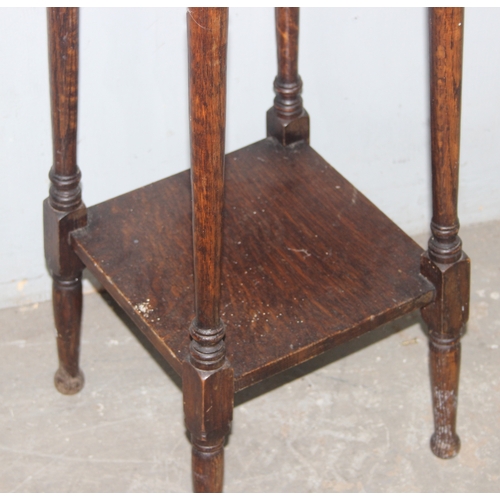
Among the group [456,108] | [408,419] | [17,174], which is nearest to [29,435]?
[17,174]

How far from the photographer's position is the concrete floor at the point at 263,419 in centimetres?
157

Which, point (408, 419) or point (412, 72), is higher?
point (412, 72)

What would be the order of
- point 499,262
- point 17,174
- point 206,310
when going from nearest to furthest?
point 206,310 < point 17,174 < point 499,262

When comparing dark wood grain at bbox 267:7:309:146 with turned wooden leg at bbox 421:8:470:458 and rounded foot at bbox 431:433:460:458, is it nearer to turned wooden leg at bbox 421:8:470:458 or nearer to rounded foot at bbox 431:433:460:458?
turned wooden leg at bbox 421:8:470:458

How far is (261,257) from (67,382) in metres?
0.42

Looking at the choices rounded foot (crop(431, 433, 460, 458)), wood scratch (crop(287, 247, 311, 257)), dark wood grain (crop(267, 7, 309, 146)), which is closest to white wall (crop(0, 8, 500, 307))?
dark wood grain (crop(267, 7, 309, 146))

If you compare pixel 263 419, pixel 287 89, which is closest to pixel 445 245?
pixel 287 89

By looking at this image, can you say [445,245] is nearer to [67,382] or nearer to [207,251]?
[207,251]

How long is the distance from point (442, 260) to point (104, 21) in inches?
21.8

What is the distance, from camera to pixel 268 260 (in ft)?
4.66

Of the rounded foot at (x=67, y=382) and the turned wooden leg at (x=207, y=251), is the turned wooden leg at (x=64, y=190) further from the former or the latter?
the turned wooden leg at (x=207, y=251)

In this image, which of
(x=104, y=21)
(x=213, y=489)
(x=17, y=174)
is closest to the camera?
(x=213, y=489)

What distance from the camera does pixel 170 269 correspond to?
4.62 feet

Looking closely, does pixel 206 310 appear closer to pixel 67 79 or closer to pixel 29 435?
pixel 67 79
